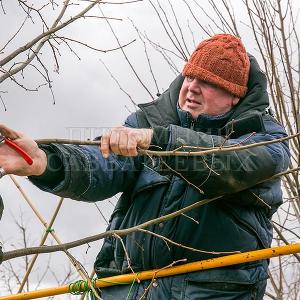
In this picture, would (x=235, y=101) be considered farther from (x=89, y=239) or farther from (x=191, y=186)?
(x=89, y=239)

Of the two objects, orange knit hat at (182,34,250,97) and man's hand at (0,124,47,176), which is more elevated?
orange knit hat at (182,34,250,97)

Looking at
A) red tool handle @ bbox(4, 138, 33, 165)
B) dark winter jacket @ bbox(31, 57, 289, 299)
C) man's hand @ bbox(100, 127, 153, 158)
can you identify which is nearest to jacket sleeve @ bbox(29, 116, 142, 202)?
dark winter jacket @ bbox(31, 57, 289, 299)

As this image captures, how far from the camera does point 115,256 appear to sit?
9.98ft

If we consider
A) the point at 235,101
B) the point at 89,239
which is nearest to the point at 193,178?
the point at 89,239

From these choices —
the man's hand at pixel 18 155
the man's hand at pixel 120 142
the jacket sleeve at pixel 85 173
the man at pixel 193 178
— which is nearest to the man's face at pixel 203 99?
the man at pixel 193 178

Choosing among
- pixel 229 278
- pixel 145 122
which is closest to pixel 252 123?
pixel 145 122

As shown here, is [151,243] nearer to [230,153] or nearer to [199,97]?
[230,153]

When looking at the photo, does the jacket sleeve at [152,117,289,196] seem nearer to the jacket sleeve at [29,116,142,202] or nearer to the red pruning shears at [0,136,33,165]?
the jacket sleeve at [29,116,142,202]

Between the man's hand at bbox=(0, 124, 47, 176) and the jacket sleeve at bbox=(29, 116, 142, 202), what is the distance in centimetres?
15

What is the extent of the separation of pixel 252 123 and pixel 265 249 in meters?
0.55

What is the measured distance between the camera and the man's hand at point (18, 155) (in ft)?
7.56

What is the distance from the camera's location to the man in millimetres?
2707

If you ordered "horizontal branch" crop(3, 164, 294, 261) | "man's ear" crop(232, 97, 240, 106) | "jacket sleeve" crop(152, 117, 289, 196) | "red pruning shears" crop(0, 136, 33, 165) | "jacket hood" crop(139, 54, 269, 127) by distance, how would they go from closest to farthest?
"red pruning shears" crop(0, 136, 33, 165), "horizontal branch" crop(3, 164, 294, 261), "jacket sleeve" crop(152, 117, 289, 196), "jacket hood" crop(139, 54, 269, 127), "man's ear" crop(232, 97, 240, 106)

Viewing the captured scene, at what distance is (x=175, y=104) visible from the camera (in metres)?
3.16
